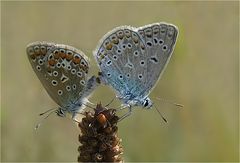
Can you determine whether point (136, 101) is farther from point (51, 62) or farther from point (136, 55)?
point (51, 62)

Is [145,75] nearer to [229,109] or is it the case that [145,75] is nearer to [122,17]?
[229,109]

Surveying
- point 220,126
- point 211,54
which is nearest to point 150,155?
point 220,126

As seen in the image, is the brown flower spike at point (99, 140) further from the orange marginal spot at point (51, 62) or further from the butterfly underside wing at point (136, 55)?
the butterfly underside wing at point (136, 55)

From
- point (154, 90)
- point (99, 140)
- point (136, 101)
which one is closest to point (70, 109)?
point (136, 101)

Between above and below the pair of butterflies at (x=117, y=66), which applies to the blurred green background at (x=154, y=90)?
below

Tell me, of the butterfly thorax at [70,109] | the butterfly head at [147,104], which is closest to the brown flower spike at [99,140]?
the butterfly thorax at [70,109]

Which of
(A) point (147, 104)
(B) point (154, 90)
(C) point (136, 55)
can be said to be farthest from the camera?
(B) point (154, 90)

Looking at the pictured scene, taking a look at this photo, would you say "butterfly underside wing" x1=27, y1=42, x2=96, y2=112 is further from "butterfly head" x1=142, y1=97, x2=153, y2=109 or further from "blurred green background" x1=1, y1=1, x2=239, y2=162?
"blurred green background" x1=1, y1=1, x2=239, y2=162

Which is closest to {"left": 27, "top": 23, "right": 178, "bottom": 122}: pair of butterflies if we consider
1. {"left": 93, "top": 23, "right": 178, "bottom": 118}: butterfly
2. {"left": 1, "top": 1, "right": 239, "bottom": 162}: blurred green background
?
{"left": 93, "top": 23, "right": 178, "bottom": 118}: butterfly
